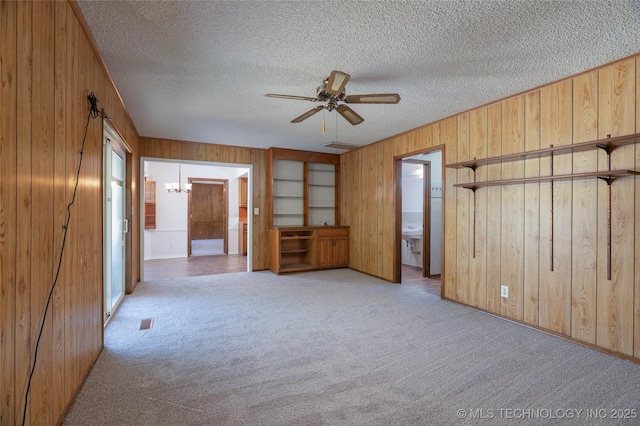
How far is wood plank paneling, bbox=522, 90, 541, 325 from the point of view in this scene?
3088 millimetres

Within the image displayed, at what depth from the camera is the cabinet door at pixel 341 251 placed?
6.22m

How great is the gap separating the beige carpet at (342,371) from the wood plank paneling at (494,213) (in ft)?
1.03

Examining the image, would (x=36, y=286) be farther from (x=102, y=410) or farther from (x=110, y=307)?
(x=110, y=307)

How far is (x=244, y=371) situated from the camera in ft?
7.45

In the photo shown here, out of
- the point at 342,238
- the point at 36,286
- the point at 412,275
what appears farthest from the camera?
the point at 342,238

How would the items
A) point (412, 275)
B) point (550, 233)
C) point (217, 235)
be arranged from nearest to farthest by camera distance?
1. point (550, 233)
2. point (412, 275)
3. point (217, 235)

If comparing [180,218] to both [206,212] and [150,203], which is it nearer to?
[150,203]

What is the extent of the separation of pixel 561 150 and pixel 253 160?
4910 millimetres

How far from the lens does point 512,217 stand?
333cm

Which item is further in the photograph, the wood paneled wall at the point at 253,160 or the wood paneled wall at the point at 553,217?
the wood paneled wall at the point at 253,160

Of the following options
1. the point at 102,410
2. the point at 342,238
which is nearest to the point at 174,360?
the point at 102,410

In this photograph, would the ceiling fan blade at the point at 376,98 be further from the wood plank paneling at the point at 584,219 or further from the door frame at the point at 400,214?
the door frame at the point at 400,214

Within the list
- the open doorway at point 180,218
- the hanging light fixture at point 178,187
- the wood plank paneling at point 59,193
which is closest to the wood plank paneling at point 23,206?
the wood plank paneling at point 59,193

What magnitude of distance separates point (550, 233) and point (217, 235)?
11454 mm
